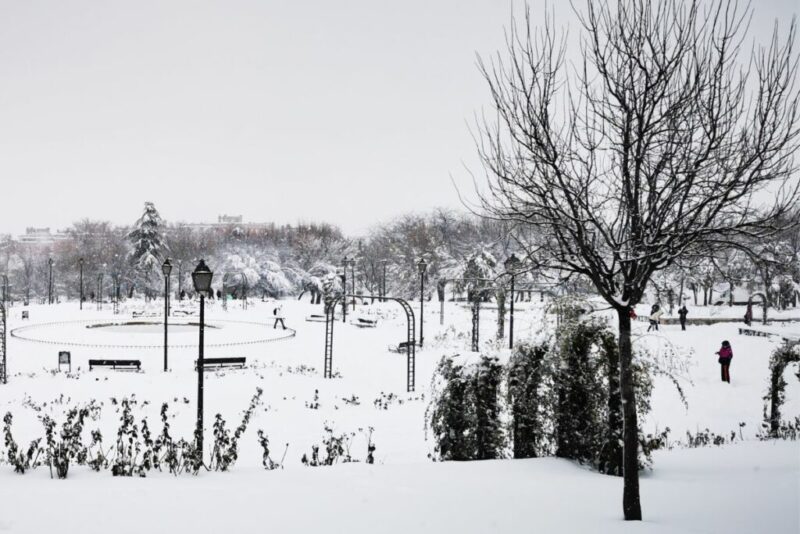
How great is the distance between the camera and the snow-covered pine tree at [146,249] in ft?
194

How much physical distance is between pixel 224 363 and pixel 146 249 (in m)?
45.0

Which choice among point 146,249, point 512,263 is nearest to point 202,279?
point 512,263

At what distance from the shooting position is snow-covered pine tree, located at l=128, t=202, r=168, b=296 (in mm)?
59219

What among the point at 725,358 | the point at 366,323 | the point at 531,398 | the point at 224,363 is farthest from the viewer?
the point at 366,323

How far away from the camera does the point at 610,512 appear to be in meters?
5.80

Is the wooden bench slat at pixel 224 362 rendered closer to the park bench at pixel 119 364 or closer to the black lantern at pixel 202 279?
Result: the park bench at pixel 119 364

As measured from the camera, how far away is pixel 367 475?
6.93m

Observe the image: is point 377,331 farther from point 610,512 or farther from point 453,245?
point 453,245

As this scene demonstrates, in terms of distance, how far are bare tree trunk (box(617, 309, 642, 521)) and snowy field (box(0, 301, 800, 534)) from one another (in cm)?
22

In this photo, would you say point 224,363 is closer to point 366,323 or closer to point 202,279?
point 202,279

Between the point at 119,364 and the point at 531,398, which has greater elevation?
the point at 531,398

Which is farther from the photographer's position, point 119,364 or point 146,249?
point 146,249

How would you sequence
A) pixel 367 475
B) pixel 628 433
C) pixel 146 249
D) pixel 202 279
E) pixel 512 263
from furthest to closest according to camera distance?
pixel 146 249, pixel 512 263, pixel 202 279, pixel 367 475, pixel 628 433

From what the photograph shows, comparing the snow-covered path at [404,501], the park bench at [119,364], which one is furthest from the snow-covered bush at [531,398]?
the park bench at [119,364]
